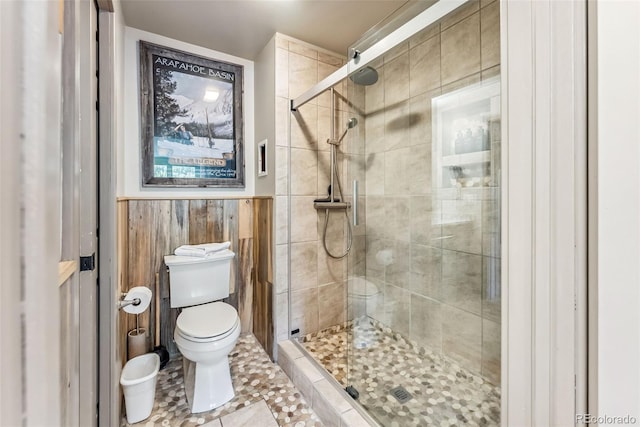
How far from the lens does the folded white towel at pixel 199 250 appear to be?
1.96 m

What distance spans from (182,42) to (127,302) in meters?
1.85

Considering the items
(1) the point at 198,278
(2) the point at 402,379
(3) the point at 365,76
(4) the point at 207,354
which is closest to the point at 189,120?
(1) the point at 198,278

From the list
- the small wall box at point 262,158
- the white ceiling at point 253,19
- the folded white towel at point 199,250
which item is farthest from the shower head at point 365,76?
the folded white towel at point 199,250

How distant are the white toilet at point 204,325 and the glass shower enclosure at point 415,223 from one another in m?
0.53

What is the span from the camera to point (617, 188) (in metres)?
0.61

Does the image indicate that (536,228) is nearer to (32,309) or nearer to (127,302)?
(32,309)

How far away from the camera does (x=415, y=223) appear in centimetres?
193

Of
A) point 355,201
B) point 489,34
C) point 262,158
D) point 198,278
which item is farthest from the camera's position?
point 262,158

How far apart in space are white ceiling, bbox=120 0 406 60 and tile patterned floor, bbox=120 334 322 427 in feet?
7.63

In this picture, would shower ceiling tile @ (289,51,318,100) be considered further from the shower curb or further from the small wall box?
the shower curb

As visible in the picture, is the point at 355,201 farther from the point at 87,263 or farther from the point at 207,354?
the point at 87,263

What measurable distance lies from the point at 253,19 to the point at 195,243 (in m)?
1.61

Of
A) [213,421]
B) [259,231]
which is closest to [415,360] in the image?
[213,421]

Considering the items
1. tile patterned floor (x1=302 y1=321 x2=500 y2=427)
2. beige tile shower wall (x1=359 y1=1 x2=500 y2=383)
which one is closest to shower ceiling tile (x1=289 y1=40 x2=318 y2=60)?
beige tile shower wall (x1=359 y1=1 x2=500 y2=383)
